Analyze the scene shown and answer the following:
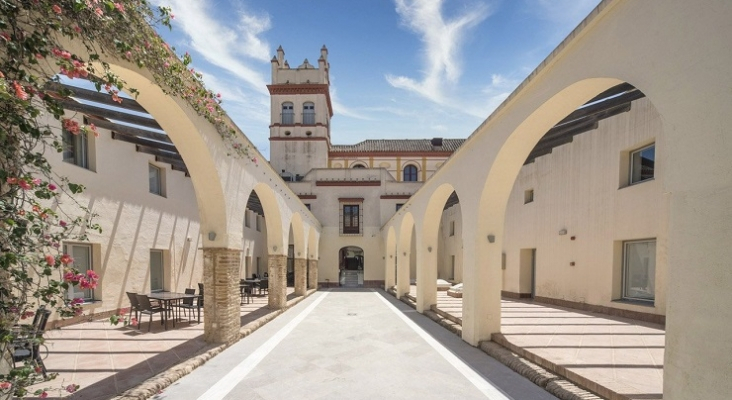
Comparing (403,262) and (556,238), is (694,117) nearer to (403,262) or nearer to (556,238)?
(556,238)

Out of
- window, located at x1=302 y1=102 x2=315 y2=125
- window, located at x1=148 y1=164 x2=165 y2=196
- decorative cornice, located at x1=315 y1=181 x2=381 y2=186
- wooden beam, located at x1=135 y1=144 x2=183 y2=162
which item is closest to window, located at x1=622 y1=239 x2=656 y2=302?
wooden beam, located at x1=135 y1=144 x2=183 y2=162

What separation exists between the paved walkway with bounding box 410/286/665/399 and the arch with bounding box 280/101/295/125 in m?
20.2

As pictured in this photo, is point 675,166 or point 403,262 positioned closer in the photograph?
point 675,166

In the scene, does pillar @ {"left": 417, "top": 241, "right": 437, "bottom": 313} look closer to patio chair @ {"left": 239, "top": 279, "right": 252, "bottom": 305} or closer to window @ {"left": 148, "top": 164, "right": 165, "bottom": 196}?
patio chair @ {"left": 239, "top": 279, "right": 252, "bottom": 305}

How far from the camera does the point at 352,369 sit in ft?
17.0

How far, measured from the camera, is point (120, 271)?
29.1ft

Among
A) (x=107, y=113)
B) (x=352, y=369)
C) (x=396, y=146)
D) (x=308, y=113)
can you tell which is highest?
(x=308, y=113)

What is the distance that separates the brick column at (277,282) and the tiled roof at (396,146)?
17446mm

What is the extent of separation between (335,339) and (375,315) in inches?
126

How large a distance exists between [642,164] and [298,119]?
21102 millimetres

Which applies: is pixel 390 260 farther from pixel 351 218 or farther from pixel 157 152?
pixel 157 152

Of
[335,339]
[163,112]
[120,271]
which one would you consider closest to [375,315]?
[335,339]

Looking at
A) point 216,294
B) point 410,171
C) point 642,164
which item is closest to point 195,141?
point 216,294

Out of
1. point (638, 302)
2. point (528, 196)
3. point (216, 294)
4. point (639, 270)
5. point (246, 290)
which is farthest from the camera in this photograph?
point (528, 196)
